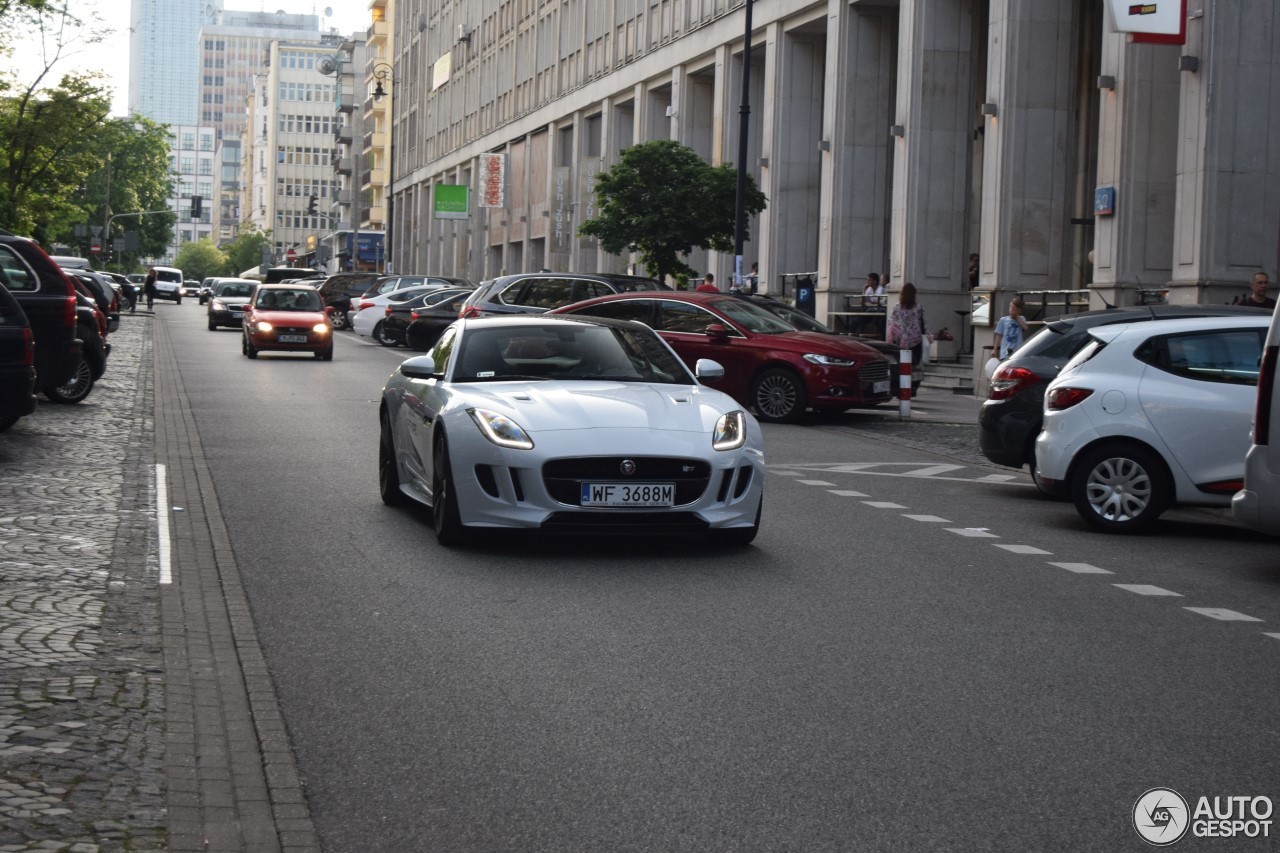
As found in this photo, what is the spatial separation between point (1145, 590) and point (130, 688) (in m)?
5.44

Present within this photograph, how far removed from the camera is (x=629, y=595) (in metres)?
8.75

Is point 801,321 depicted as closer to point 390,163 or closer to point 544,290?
point 544,290

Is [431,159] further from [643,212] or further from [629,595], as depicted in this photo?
[629,595]

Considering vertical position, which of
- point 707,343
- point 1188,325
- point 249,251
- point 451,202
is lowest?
point 707,343

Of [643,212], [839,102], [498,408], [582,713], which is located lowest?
[582,713]

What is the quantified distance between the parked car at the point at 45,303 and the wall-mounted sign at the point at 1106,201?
52.1ft

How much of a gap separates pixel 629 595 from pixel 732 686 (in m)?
2.15

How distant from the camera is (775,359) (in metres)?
22.4

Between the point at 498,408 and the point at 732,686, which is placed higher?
the point at 498,408

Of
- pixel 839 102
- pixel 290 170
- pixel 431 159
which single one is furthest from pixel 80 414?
pixel 290 170

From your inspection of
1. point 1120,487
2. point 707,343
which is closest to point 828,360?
point 707,343

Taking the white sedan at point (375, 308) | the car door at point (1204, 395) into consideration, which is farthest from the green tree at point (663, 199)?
the car door at point (1204, 395)

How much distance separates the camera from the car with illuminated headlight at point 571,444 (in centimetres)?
977

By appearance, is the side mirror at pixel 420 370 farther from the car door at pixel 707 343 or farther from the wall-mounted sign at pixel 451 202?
the wall-mounted sign at pixel 451 202
